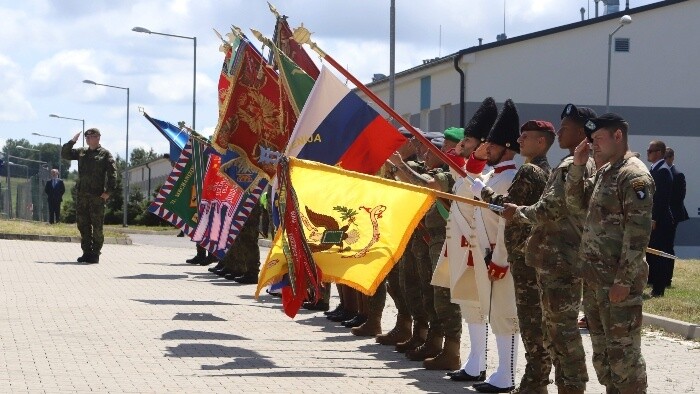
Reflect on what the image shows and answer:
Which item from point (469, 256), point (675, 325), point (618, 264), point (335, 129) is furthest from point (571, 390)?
point (675, 325)

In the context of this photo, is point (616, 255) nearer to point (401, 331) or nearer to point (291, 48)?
point (401, 331)

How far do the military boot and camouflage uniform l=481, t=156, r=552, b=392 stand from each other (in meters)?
1.70

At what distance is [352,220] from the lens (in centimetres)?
1031

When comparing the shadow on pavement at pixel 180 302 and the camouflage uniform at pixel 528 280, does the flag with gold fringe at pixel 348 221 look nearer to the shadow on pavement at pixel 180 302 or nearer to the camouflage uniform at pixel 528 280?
the camouflage uniform at pixel 528 280

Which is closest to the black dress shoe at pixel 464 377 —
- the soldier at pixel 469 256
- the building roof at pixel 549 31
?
the soldier at pixel 469 256

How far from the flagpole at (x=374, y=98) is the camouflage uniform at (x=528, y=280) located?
752 mm

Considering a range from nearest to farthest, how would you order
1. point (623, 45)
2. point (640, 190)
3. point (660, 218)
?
point (640, 190) → point (660, 218) → point (623, 45)

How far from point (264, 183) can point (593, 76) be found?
998 inches

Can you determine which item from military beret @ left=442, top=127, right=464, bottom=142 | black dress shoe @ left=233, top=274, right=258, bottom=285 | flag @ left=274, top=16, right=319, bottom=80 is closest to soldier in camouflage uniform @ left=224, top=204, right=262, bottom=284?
black dress shoe @ left=233, top=274, right=258, bottom=285

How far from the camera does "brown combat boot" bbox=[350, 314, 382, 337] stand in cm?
1300

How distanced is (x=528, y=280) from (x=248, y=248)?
10702 millimetres

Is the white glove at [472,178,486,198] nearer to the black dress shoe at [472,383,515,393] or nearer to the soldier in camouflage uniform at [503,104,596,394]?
the soldier in camouflage uniform at [503,104,596,394]

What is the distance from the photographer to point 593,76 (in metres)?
39.2

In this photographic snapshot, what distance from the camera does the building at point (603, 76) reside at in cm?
3828
